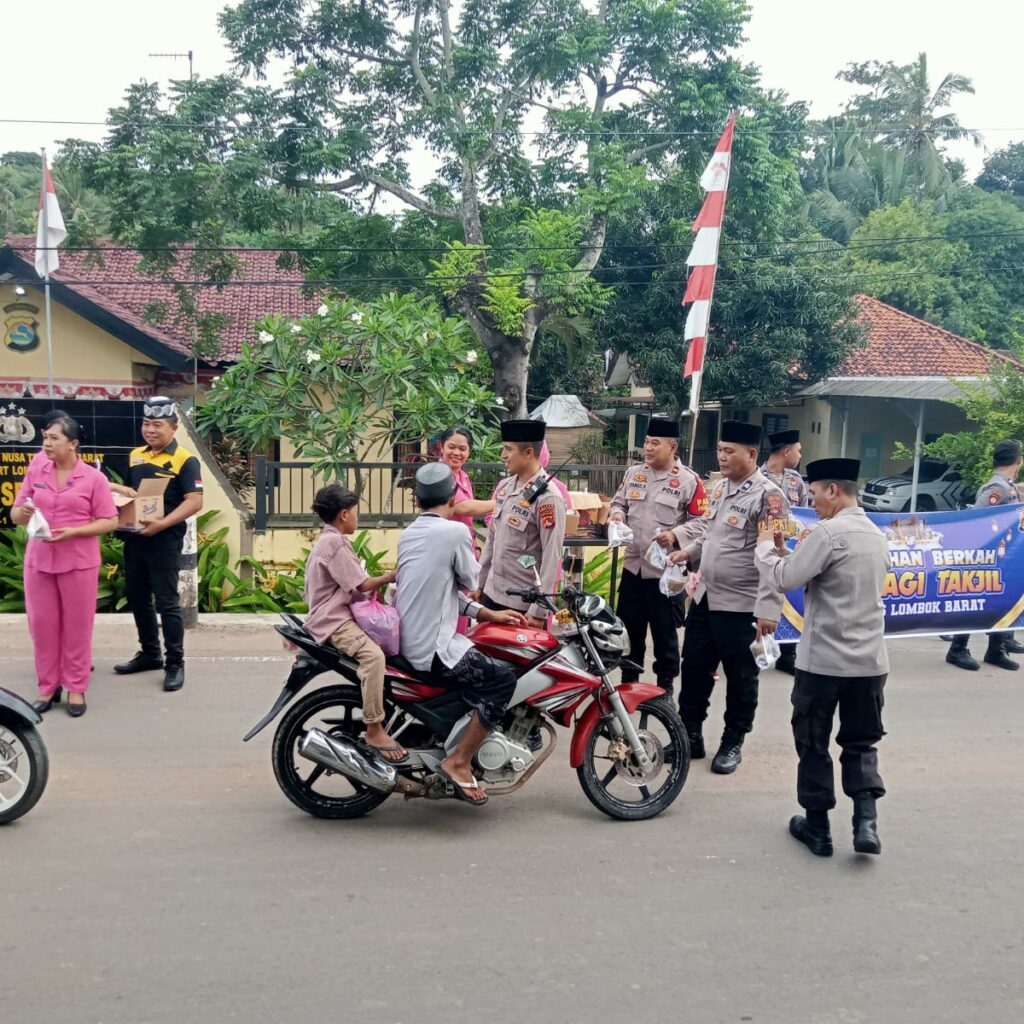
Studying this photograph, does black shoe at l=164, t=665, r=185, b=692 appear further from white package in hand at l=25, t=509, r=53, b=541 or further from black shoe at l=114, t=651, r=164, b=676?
white package in hand at l=25, t=509, r=53, b=541

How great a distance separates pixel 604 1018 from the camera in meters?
3.30

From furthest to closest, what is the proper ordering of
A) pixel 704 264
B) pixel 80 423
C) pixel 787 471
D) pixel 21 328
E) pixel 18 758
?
1. pixel 21 328
2. pixel 704 264
3. pixel 80 423
4. pixel 787 471
5. pixel 18 758

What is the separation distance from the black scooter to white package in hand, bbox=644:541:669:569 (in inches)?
126

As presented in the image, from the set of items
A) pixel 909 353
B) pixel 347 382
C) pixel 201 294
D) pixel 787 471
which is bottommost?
pixel 787 471

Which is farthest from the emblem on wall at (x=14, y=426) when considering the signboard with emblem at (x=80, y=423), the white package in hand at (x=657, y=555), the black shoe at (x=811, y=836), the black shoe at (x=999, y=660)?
the black shoe at (x=999, y=660)

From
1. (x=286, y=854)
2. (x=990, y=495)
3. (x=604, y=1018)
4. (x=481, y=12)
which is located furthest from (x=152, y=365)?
(x=604, y=1018)

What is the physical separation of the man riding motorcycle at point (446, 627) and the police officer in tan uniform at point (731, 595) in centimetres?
137

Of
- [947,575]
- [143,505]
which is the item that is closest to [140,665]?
[143,505]

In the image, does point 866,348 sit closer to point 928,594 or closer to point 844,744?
point 928,594

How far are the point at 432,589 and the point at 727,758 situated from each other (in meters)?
2.03

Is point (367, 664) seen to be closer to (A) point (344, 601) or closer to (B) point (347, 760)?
(A) point (344, 601)

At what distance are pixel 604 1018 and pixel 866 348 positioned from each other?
28380mm

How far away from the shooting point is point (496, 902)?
13.3 ft

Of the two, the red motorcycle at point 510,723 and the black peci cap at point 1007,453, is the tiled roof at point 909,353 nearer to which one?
the black peci cap at point 1007,453
